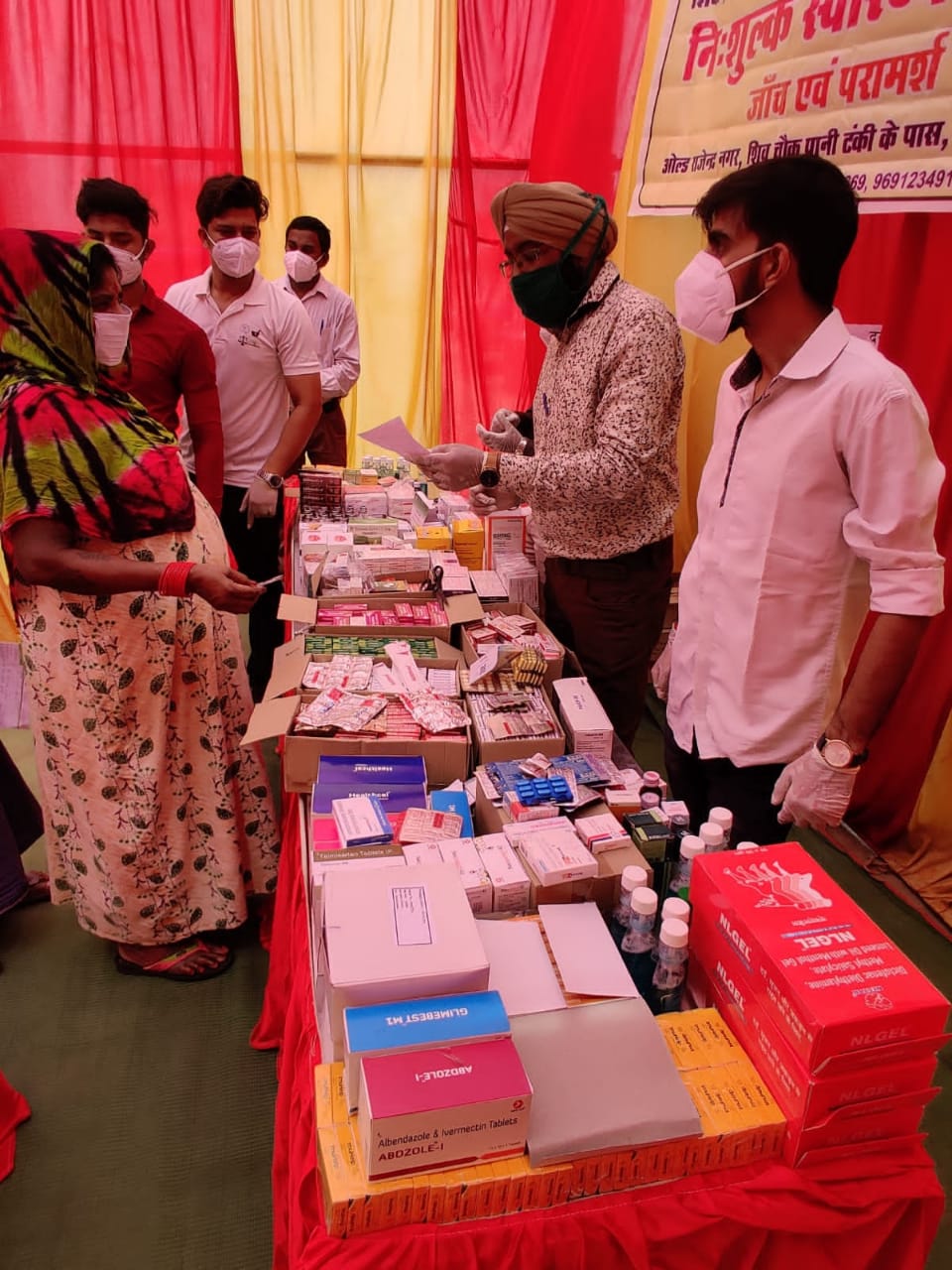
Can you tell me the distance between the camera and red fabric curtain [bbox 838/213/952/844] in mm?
2281

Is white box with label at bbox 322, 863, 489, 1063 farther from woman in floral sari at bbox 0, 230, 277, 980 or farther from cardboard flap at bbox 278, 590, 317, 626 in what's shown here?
cardboard flap at bbox 278, 590, 317, 626

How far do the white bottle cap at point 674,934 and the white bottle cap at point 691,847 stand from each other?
136 mm

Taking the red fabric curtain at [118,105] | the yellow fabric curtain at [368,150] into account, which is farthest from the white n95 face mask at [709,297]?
the red fabric curtain at [118,105]

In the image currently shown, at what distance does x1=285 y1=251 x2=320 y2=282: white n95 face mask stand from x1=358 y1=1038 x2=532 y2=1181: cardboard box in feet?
13.2

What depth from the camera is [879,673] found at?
1329 mm

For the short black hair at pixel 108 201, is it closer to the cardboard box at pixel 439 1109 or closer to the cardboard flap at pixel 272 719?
the cardboard flap at pixel 272 719

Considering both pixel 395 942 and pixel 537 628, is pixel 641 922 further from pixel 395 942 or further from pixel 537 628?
pixel 537 628

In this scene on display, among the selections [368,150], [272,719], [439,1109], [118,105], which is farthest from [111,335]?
[368,150]

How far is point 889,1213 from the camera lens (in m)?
0.97

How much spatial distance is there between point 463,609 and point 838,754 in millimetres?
1112

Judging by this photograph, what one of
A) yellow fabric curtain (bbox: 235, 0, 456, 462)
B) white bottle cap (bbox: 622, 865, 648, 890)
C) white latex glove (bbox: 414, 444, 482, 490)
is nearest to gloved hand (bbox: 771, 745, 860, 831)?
white bottle cap (bbox: 622, 865, 648, 890)

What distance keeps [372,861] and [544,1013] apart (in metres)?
0.39

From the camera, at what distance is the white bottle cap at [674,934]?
1.12m

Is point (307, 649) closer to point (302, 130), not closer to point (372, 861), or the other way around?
point (372, 861)
